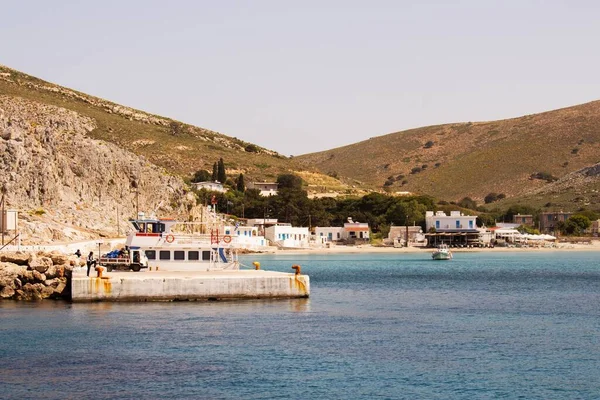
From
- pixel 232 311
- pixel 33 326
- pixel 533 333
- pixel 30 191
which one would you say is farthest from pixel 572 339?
pixel 30 191

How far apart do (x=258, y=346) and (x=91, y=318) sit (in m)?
9.70

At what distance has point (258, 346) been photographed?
111 feet

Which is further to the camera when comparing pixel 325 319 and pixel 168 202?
pixel 168 202

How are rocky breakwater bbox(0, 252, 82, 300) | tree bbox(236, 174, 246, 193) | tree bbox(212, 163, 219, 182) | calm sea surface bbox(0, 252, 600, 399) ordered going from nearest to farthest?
calm sea surface bbox(0, 252, 600, 399) → rocky breakwater bbox(0, 252, 82, 300) → tree bbox(236, 174, 246, 193) → tree bbox(212, 163, 219, 182)

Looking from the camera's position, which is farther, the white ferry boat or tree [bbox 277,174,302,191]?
tree [bbox 277,174,302,191]

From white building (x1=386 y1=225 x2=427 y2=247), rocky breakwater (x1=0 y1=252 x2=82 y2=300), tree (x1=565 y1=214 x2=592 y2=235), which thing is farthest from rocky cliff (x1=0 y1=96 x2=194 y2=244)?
tree (x1=565 y1=214 x2=592 y2=235)

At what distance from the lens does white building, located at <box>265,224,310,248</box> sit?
142 m

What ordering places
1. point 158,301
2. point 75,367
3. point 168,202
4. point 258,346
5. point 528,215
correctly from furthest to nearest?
point 528,215 < point 168,202 < point 158,301 < point 258,346 < point 75,367

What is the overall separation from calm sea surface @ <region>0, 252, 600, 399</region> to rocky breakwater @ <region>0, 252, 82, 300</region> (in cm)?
242

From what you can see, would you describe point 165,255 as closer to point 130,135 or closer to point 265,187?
point 265,187

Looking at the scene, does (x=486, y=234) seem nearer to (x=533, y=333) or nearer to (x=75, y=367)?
(x=533, y=333)

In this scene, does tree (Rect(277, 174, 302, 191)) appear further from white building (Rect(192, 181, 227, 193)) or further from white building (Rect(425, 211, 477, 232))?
white building (Rect(425, 211, 477, 232))

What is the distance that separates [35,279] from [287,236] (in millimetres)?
96914

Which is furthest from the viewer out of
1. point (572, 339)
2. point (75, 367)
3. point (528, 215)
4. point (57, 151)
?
point (528, 215)
